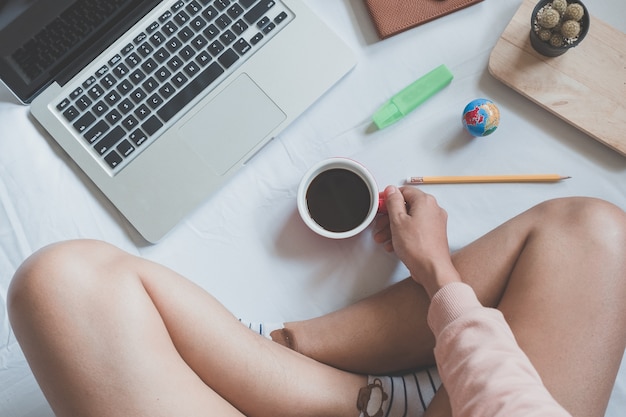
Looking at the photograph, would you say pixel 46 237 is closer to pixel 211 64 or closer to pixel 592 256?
pixel 211 64

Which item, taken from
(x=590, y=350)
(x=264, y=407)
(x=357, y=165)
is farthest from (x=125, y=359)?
(x=590, y=350)

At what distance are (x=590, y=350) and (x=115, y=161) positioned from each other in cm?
50

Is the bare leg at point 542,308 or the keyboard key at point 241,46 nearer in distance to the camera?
the bare leg at point 542,308

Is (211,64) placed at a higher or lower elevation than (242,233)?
higher

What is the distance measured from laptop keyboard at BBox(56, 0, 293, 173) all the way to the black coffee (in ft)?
0.52

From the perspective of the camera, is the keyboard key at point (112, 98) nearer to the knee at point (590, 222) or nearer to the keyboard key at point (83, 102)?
the keyboard key at point (83, 102)

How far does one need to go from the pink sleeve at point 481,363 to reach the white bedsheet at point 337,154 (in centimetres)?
12

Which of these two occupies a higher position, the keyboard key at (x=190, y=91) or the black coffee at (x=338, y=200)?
the keyboard key at (x=190, y=91)

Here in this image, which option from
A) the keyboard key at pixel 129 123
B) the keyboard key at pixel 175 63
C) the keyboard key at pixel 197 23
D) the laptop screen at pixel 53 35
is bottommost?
the keyboard key at pixel 129 123

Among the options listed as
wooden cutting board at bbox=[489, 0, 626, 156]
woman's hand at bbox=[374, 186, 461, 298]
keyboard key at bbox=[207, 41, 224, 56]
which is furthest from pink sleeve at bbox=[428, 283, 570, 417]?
keyboard key at bbox=[207, 41, 224, 56]

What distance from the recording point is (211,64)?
0.64m

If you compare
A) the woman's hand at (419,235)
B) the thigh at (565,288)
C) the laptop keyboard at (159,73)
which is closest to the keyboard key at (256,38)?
the laptop keyboard at (159,73)

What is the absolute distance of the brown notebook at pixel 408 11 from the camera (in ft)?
2.16

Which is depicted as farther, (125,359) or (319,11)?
(319,11)
